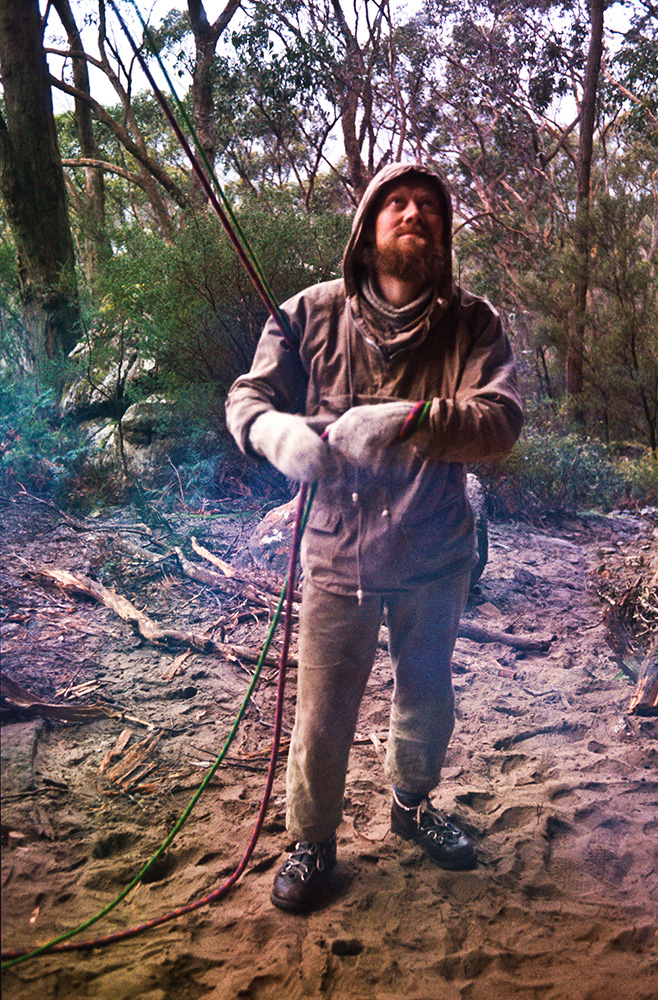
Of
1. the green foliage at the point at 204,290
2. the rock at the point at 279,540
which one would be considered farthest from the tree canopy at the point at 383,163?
the rock at the point at 279,540

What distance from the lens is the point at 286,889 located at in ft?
5.89

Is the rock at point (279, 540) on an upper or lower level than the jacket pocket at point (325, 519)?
lower

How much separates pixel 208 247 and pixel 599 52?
5.97m

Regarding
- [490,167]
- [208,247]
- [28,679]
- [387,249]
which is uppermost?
[490,167]

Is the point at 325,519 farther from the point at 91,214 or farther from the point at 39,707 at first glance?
the point at 91,214

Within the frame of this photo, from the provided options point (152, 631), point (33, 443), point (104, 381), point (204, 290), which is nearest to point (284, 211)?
point (204, 290)

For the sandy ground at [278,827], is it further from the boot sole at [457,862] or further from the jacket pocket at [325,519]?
the jacket pocket at [325,519]

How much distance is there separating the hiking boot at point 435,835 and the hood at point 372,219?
1388mm

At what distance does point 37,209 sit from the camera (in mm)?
3098

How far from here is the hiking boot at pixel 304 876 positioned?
1786mm

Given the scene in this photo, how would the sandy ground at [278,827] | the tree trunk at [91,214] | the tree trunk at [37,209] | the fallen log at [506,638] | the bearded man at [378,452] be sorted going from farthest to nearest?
1. the tree trunk at [91,214]
2. the fallen log at [506,638]
3. the tree trunk at [37,209]
4. the sandy ground at [278,827]
5. the bearded man at [378,452]

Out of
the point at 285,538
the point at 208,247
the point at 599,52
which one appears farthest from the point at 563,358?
the point at 285,538

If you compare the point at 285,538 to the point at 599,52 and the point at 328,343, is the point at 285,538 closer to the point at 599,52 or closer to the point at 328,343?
the point at 328,343

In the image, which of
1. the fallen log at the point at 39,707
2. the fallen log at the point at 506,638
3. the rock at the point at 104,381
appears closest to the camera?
the fallen log at the point at 39,707
